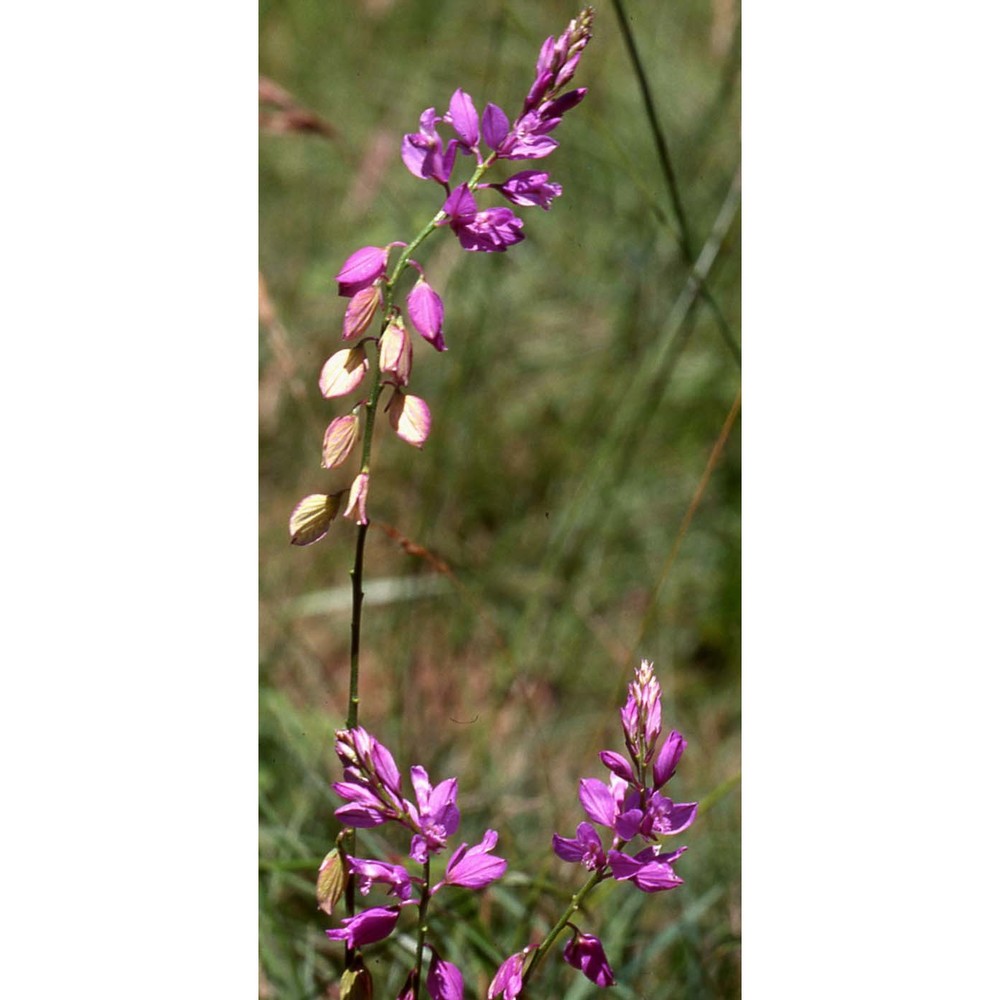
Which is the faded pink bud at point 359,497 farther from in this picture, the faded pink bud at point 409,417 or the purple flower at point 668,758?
the purple flower at point 668,758

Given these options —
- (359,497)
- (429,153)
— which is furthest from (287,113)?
(359,497)

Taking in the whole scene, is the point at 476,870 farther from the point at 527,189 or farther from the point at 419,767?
the point at 527,189

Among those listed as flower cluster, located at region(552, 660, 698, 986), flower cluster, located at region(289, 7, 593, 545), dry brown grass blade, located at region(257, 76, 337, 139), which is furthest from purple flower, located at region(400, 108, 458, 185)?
dry brown grass blade, located at region(257, 76, 337, 139)

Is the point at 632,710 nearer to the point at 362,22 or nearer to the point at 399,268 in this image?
the point at 399,268

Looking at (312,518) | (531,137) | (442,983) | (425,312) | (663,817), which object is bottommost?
(442,983)

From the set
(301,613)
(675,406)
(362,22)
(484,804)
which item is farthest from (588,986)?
(362,22)

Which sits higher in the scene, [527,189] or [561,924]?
[527,189]
